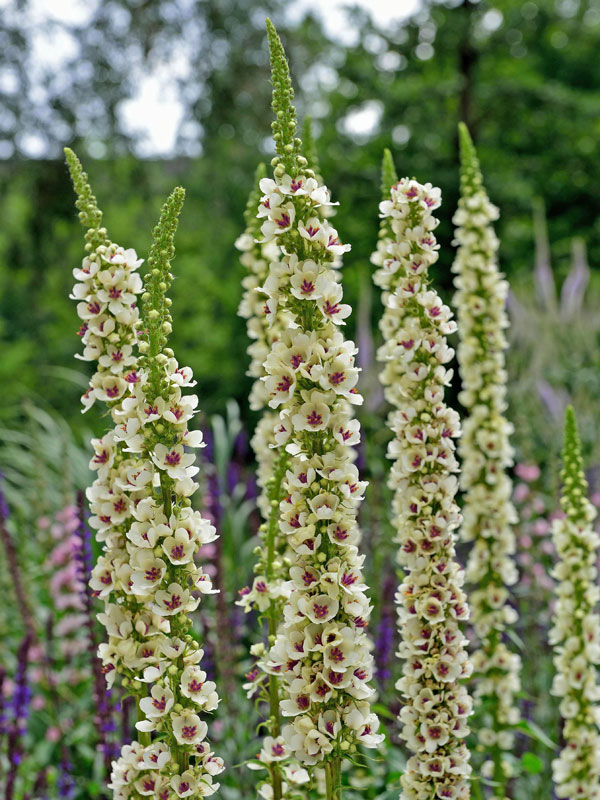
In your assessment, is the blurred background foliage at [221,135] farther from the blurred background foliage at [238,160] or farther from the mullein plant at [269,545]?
the mullein plant at [269,545]

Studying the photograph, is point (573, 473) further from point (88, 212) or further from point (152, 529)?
point (88, 212)

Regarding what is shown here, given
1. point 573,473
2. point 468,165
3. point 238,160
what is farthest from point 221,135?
point 573,473

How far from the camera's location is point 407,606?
2.30 meters

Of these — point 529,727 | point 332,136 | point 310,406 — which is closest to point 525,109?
point 332,136

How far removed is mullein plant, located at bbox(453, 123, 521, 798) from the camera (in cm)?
323

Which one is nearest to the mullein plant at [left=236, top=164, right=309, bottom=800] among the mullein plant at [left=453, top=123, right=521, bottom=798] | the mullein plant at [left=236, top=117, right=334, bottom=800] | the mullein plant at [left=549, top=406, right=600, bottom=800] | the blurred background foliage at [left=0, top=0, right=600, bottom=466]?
the mullein plant at [left=236, top=117, right=334, bottom=800]

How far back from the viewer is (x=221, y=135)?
10594 mm

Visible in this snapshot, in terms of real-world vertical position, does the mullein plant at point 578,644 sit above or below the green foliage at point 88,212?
below

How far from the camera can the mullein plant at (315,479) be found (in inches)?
72.2

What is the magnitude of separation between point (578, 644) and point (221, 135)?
897cm

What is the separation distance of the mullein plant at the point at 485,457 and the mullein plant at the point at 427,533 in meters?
0.97

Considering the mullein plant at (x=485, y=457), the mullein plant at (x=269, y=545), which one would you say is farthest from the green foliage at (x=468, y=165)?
the mullein plant at (x=269, y=545)

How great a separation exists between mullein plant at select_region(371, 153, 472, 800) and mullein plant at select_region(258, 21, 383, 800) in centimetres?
41

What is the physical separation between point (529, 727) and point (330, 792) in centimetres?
146
